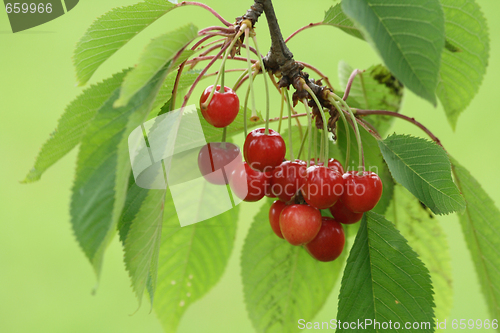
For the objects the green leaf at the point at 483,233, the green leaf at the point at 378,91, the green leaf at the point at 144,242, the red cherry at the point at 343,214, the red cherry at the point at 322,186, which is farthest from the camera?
the green leaf at the point at 378,91

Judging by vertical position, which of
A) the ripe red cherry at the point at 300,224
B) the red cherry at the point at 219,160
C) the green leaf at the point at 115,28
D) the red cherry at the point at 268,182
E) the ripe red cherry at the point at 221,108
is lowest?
the ripe red cherry at the point at 300,224

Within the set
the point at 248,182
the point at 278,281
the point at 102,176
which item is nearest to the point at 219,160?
the point at 248,182

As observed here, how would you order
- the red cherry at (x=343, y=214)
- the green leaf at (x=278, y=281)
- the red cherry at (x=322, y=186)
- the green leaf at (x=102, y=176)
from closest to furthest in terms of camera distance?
the green leaf at (x=102, y=176) < the red cherry at (x=322, y=186) < the red cherry at (x=343, y=214) < the green leaf at (x=278, y=281)

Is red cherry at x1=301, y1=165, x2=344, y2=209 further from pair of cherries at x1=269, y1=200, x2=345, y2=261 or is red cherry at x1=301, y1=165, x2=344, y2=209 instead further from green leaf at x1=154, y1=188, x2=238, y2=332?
green leaf at x1=154, y1=188, x2=238, y2=332

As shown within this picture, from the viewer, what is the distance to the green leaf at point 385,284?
811 millimetres

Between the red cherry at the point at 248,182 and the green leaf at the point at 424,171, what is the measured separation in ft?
0.81

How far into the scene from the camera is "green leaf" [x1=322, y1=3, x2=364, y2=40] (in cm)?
90

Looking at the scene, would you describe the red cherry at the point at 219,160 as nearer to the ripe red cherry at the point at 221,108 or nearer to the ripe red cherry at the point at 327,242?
the ripe red cherry at the point at 221,108

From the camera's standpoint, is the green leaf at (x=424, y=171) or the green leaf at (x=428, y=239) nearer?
the green leaf at (x=424, y=171)

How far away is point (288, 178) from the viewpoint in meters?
0.83

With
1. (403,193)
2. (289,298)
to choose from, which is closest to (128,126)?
(289,298)

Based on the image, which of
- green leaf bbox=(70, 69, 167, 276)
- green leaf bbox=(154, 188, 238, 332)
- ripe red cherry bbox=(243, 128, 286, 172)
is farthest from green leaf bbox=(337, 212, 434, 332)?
green leaf bbox=(70, 69, 167, 276)

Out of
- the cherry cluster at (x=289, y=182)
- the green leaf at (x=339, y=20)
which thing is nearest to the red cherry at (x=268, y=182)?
the cherry cluster at (x=289, y=182)

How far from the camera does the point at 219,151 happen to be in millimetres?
855
